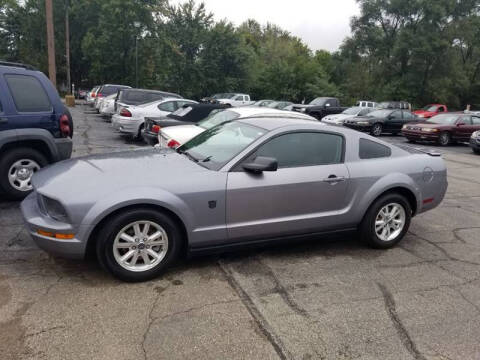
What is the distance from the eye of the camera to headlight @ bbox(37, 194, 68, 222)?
11.3 feet

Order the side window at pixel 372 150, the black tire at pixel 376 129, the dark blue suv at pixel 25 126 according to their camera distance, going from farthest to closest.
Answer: the black tire at pixel 376 129
the dark blue suv at pixel 25 126
the side window at pixel 372 150

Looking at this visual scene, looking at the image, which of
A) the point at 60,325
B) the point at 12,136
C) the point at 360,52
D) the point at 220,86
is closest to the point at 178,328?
the point at 60,325

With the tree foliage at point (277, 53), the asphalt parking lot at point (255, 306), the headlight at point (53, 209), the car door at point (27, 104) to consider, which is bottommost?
the asphalt parking lot at point (255, 306)

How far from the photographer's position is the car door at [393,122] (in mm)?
19891

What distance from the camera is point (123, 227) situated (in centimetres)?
352

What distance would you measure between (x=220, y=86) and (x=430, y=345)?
35.7 meters

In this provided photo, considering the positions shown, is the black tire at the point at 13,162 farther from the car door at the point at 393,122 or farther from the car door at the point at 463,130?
the car door at the point at 393,122

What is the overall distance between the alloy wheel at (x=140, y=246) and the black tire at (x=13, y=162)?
3.25 meters

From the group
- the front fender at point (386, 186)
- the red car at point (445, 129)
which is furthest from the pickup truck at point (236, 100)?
the front fender at point (386, 186)

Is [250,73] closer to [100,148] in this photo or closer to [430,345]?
[100,148]

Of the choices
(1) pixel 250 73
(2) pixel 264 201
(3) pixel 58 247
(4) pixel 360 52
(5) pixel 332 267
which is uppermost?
(4) pixel 360 52

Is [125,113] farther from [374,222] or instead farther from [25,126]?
[374,222]

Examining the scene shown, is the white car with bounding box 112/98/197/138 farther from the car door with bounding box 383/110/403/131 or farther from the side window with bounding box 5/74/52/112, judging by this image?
the car door with bounding box 383/110/403/131

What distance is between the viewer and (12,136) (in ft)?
18.9
